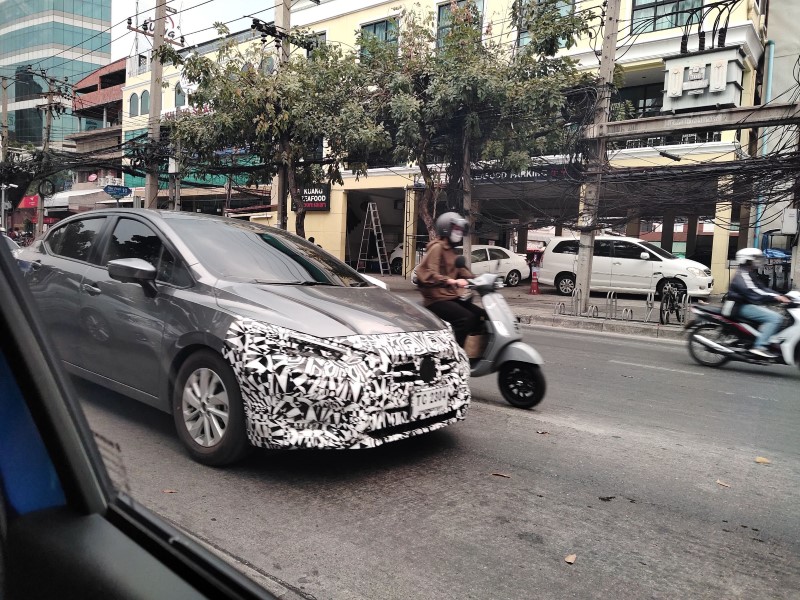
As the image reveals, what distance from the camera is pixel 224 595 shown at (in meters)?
1.06

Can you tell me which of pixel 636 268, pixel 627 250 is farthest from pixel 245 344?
pixel 627 250

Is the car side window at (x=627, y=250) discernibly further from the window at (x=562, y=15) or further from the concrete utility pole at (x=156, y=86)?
the concrete utility pole at (x=156, y=86)

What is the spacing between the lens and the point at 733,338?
27.8 ft

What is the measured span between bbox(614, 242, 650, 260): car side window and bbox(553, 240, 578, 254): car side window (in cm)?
149

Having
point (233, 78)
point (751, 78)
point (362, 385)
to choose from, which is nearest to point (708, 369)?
point (362, 385)

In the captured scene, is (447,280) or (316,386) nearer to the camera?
(316,386)

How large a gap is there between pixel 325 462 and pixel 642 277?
16.1 m

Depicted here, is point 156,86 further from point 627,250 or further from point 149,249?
point 149,249

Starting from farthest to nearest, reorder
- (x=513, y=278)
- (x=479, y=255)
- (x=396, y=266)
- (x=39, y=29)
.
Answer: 1. (x=396, y=266)
2. (x=513, y=278)
3. (x=479, y=255)
4. (x=39, y=29)

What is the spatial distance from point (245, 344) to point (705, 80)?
39.1 ft

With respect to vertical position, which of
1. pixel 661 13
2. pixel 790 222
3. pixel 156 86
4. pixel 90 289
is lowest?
pixel 90 289

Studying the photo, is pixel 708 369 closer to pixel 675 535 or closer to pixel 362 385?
pixel 675 535

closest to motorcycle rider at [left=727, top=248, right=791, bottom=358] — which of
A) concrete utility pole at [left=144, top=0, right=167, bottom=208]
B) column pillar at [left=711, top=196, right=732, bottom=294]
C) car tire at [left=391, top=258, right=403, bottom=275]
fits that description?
column pillar at [left=711, top=196, right=732, bottom=294]

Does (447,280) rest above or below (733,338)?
above
